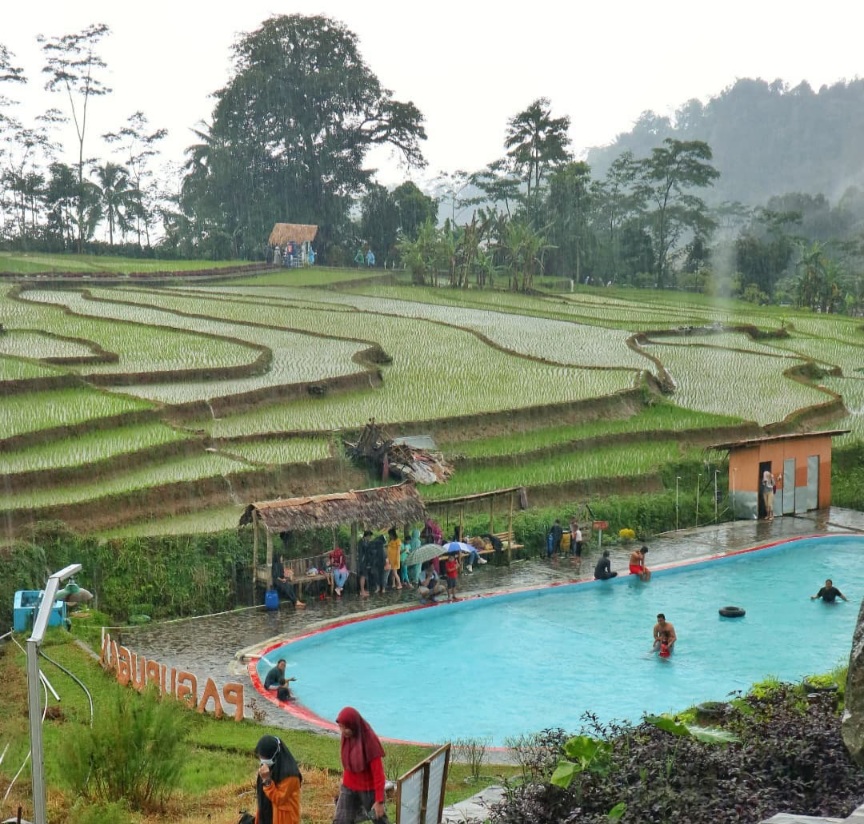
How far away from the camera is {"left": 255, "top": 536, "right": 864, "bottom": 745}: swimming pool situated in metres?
13.2

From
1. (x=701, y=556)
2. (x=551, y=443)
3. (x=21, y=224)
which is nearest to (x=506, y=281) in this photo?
(x=21, y=224)

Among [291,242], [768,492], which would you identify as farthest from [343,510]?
[291,242]

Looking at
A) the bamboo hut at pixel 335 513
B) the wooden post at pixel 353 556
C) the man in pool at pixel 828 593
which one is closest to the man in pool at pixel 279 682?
the bamboo hut at pixel 335 513

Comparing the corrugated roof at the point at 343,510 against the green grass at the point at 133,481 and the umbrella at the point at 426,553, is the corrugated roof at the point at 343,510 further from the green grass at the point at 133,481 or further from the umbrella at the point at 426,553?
the green grass at the point at 133,481

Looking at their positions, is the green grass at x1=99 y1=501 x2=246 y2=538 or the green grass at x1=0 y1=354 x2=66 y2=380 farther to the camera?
the green grass at x1=0 y1=354 x2=66 y2=380

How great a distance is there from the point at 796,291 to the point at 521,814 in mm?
45417

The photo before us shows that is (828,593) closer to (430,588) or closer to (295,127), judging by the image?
(430,588)

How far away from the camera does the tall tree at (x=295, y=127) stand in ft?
177

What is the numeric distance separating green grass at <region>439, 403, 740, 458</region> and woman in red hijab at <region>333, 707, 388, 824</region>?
13631 millimetres

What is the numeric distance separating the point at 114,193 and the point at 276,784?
5183 centimetres

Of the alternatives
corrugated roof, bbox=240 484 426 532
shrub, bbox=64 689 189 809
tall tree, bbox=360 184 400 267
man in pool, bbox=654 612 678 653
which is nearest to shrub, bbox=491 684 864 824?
shrub, bbox=64 689 189 809

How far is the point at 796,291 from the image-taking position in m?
49.7

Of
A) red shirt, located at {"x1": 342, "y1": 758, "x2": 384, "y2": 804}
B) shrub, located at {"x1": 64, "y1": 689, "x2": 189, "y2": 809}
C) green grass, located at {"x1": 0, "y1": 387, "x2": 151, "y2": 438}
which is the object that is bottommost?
shrub, located at {"x1": 64, "y1": 689, "x2": 189, "y2": 809}

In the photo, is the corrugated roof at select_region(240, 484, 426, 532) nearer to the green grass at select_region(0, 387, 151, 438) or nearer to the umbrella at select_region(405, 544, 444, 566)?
the umbrella at select_region(405, 544, 444, 566)
